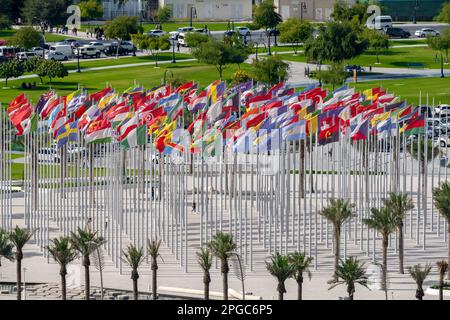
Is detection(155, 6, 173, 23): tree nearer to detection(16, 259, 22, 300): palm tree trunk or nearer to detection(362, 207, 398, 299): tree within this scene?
detection(362, 207, 398, 299): tree

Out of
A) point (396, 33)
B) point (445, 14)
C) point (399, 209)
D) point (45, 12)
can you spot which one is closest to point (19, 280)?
point (399, 209)

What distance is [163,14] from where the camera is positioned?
164 metres

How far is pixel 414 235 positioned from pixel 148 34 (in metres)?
76.6

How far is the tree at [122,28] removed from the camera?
143 meters

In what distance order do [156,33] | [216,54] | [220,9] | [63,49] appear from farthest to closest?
[220,9] < [156,33] < [63,49] < [216,54]

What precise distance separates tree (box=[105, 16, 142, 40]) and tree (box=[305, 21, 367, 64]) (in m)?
21.8

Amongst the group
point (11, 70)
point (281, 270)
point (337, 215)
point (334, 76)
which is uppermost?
point (11, 70)

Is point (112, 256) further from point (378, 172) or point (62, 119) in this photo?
point (378, 172)

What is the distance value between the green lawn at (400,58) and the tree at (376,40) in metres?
0.94

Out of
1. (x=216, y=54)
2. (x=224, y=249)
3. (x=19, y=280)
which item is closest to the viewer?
(x=224, y=249)

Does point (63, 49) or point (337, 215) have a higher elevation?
point (63, 49)

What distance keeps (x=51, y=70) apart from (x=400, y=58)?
100 ft

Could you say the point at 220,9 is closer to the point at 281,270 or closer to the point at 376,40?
the point at 376,40
